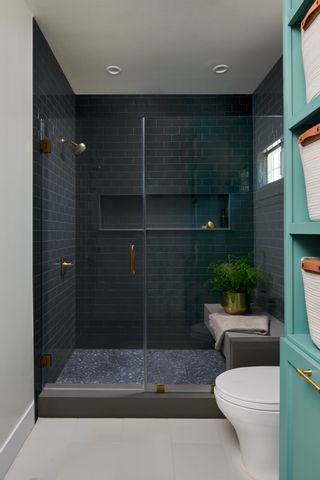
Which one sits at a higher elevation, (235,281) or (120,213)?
(120,213)

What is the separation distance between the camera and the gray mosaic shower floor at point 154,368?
249cm

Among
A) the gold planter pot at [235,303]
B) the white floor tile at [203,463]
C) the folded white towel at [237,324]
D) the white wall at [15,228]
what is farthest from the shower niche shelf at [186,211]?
the white floor tile at [203,463]

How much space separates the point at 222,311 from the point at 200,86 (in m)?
2.11

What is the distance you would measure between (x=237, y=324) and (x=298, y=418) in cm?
137

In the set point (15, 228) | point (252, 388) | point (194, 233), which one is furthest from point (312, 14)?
point (194, 233)

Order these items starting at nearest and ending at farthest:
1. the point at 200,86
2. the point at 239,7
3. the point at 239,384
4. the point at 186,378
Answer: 1. the point at 239,384
2. the point at 239,7
3. the point at 186,378
4. the point at 200,86

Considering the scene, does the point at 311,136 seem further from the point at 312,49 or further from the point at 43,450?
the point at 43,450

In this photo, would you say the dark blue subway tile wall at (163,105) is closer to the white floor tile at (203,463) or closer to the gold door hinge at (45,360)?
the gold door hinge at (45,360)

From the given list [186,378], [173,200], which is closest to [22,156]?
[173,200]

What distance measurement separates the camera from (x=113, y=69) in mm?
2959

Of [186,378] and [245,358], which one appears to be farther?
[186,378]

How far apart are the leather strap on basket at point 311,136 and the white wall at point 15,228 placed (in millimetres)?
1422

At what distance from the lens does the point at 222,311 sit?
254 cm

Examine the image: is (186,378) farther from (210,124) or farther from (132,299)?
(210,124)
